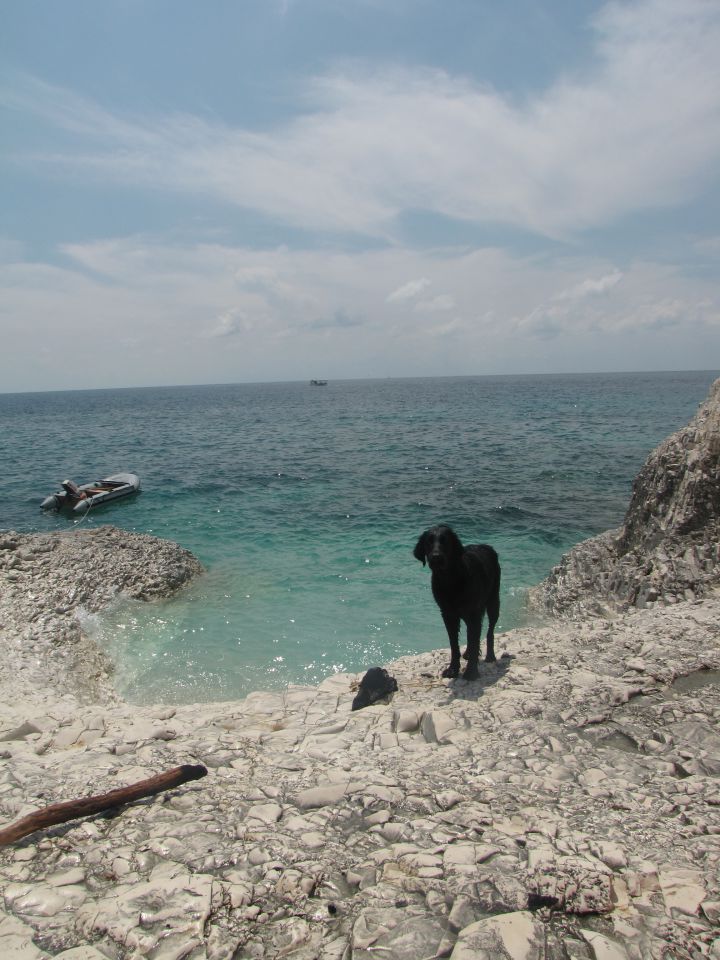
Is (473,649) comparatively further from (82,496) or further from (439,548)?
(82,496)

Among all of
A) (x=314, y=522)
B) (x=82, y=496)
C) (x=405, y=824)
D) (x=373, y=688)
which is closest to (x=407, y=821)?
(x=405, y=824)

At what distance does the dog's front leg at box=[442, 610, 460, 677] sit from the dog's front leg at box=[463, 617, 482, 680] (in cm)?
15

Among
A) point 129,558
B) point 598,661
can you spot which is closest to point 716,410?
point 598,661

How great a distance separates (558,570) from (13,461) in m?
48.4

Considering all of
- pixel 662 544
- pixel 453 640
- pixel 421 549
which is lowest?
pixel 453 640

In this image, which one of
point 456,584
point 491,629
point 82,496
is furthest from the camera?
point 82,496

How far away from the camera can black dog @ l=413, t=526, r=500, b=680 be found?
289 inches

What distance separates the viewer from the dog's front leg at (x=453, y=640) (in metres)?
7.85

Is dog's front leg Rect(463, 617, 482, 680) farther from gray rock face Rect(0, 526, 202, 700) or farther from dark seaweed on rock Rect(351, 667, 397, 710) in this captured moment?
A: gray rock face Rect(0, 526, 202, 700)

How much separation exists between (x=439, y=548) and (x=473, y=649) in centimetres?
177

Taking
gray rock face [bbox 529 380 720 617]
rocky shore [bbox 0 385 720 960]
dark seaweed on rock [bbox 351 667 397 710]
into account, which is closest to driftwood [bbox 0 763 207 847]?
rocky shore [bbox 0 385 720 960]

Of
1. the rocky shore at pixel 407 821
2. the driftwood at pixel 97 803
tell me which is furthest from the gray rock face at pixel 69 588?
the driftwood at pixel 97 803

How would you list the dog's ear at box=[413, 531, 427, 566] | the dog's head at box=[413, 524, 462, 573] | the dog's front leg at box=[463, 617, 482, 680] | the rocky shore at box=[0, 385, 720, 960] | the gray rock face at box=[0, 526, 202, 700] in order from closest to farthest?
the rocky shore at box=[0, 385, 720, 960] → the dog's head at box=[413, 524, 462, 573] → the dog's ear at box=[413, 531, 427, 566] → the dog's front leg at box=[463, 617, 482, 680] → the gray rock face at box=[0, 526, 202, 700]

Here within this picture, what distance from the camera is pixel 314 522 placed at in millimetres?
23641
